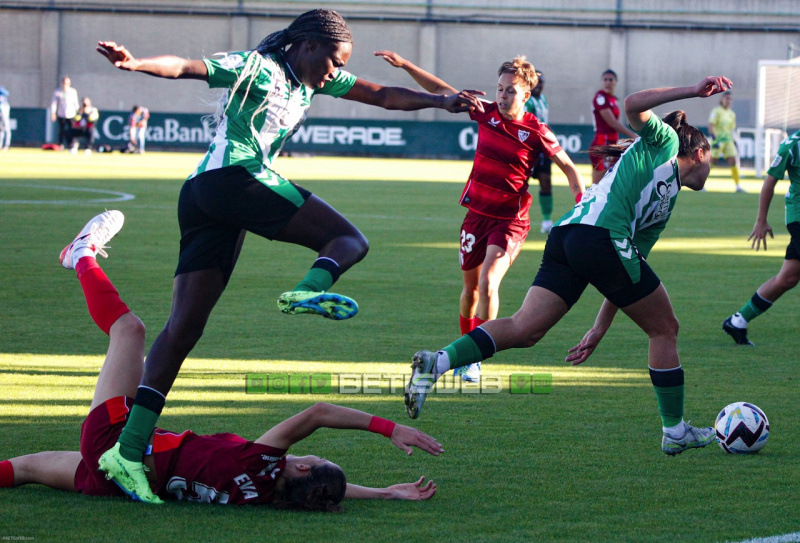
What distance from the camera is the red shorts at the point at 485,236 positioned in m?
7.79

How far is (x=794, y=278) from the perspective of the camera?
8.84 metres

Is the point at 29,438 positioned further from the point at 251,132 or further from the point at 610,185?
the point at 610,185

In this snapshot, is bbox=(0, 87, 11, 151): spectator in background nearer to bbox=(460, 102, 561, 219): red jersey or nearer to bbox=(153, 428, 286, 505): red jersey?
bbox=(460, 102, 561, 219): red jersey

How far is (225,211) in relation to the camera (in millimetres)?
4742

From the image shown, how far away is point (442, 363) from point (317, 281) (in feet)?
3.63

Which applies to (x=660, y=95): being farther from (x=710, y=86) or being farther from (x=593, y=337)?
(x=593, y=337)

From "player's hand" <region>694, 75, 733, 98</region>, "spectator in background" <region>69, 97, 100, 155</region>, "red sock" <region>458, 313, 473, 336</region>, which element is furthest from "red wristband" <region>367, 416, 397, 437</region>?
"spectator in background" <region>69, 97, 100, 155</region>

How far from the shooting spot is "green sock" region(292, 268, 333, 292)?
4516 mm

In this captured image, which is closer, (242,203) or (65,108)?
(242,203)

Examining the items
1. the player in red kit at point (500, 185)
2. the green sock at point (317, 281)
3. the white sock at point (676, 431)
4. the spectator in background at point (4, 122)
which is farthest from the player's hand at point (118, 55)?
the spectator in background at point (4, 122)

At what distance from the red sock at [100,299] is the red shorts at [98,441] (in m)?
0.66

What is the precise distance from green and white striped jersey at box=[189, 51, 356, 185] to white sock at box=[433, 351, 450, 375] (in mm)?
1272

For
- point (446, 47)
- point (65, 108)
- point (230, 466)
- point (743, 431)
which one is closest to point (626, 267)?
point (743, 431)

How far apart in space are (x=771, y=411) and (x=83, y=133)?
1317 inches
